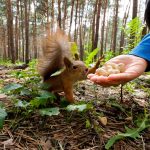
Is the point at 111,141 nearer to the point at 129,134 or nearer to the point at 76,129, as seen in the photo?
the point at 129,134

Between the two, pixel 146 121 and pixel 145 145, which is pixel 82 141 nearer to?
pixel 145 145

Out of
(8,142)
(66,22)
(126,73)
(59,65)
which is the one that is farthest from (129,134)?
(66,22)

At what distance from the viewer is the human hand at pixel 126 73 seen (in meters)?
1.73

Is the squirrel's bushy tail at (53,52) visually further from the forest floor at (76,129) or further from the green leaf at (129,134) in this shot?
the green leaf at (129,134)

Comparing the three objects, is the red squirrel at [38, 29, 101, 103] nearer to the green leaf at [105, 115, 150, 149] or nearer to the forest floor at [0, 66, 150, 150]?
the forest floor at [0, 66, 150, 150]

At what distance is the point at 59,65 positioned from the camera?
2.24 metres

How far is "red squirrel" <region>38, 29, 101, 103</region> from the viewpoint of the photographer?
2137mm

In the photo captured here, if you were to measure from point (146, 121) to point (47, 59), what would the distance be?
3.18 ft

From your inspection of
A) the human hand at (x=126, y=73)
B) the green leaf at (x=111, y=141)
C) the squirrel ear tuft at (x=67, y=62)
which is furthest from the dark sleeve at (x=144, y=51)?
the green leaf at (x=111, y=141)

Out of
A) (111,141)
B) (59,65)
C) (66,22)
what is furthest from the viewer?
(66,22)

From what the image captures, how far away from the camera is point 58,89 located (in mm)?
2186

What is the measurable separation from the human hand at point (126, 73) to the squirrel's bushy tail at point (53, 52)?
1.43 feet

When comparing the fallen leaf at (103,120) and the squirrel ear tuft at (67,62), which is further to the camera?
the squirrel ear tuft at (67,62)

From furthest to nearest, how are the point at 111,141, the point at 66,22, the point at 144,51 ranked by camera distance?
the point at 66,22
the point at 144,51
the point at 111,141
